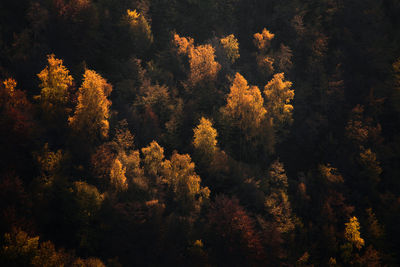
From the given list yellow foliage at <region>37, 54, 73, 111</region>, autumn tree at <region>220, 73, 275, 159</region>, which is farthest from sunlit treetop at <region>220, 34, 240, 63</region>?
yellow foliage at <region>37, 54, 73, 111</region>

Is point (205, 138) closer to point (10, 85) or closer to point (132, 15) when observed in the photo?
point (132, 15)

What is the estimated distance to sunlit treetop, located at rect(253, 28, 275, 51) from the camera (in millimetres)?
59950

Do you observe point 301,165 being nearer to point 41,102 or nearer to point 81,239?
point 81,239

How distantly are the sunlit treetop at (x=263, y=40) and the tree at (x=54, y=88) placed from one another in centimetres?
3368

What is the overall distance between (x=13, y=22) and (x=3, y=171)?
2040cm

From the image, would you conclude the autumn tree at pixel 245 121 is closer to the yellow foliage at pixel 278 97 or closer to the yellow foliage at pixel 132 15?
the yellow foliage at pixel 278 97

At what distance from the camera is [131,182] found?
39344 mm

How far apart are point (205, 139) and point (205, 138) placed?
0.14 metres

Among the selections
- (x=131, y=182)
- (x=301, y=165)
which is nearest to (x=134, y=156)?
(x=131, y=182)

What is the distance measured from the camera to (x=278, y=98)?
51844 millimetres

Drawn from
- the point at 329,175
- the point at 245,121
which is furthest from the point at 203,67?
the point at 329,175

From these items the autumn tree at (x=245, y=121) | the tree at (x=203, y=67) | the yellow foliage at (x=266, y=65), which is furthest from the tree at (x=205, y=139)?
the yellow foliage at (x=266, y=65)

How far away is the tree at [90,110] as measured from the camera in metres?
39.3

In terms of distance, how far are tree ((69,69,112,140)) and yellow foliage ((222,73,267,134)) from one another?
17338 millimetres
